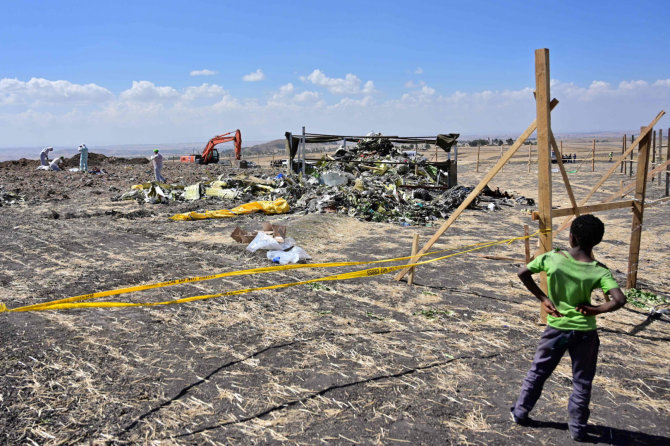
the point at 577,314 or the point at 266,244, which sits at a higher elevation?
the point at 577,314

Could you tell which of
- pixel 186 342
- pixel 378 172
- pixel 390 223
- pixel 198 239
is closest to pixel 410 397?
pixel 186 342

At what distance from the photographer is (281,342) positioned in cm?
448

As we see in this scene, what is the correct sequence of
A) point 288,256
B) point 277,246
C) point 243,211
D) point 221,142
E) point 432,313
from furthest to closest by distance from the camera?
point 221,142 < point 243,211 < point 277,246 < point 288,256 < point 432,313

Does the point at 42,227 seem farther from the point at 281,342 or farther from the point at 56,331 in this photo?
the point at 281,342

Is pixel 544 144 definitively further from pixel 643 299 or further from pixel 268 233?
pixel 268 233

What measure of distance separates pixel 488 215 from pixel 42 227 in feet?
36.7

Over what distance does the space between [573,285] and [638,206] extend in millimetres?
3965

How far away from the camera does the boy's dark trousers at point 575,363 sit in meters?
2.91

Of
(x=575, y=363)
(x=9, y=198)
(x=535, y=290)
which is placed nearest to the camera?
(x=575, y=363)

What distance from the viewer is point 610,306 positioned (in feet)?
9.37

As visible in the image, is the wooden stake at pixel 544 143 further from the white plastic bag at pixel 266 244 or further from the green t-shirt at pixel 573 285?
the white plastic bag at pixel 266 244

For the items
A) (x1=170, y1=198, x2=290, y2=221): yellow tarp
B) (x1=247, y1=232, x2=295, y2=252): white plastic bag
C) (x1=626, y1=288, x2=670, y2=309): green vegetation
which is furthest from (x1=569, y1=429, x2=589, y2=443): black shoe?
(x1=170, y1=198, x2=290, y2=221): yellow tarp

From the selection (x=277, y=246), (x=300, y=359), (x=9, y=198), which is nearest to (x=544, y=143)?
(x=300, y=359)

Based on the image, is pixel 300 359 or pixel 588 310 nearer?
pixel 588 310
